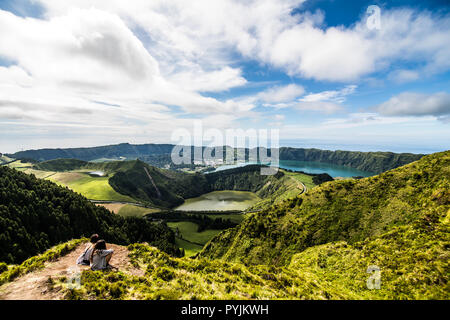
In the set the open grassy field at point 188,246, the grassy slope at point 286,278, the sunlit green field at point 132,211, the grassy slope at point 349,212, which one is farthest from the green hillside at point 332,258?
the sunlit green field at point 132,211

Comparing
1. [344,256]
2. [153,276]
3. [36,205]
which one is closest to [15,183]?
[36,205]

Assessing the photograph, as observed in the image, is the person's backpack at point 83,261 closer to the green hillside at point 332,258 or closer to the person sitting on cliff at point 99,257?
the person sitting on cliff at point 99,257

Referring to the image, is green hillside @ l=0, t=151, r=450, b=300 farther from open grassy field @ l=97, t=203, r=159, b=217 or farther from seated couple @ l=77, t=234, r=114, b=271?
open grassy field @ l=97, t=203, r=159, b=217

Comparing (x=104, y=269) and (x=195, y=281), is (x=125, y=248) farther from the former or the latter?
(x=195, y=281)

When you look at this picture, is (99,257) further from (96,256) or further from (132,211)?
(132,211)

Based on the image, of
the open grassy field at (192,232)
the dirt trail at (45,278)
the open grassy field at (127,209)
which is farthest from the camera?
the open grassy field at (127,209)

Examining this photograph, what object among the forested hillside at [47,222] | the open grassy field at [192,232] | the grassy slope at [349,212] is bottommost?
the open grassy field at [192,232]

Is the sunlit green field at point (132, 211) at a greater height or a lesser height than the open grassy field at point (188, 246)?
greater
